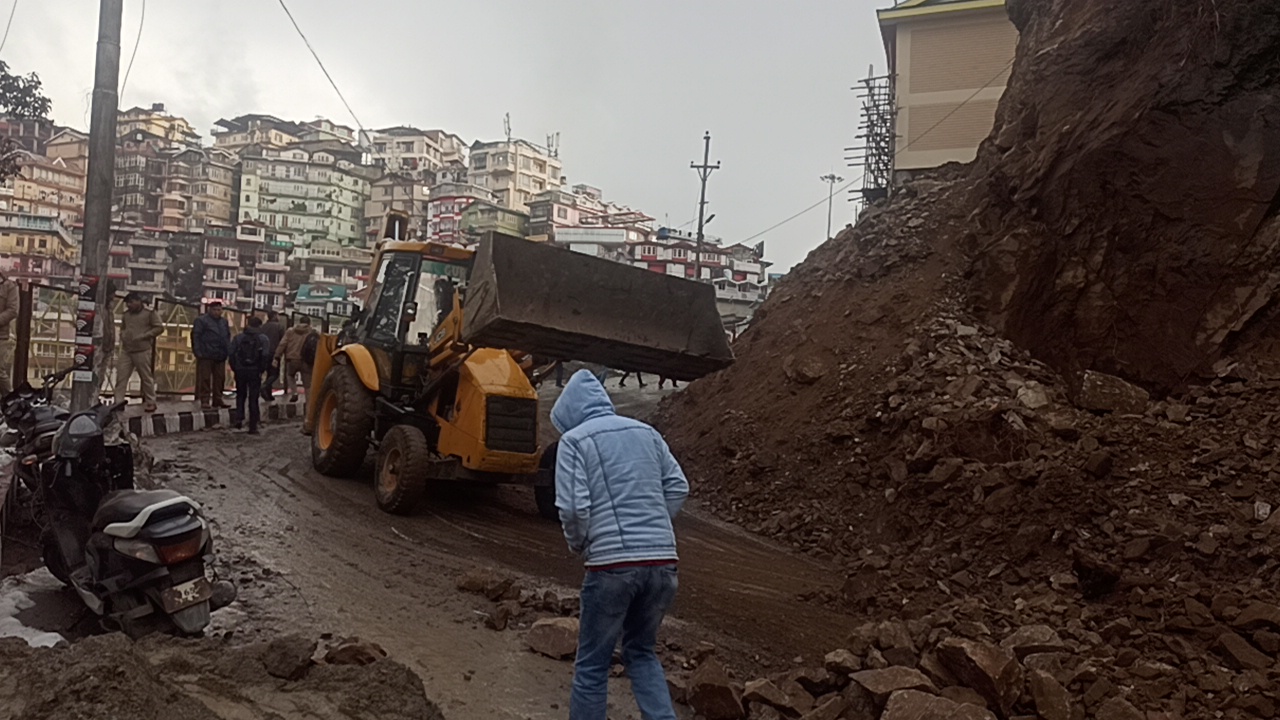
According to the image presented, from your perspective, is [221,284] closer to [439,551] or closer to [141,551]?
[439,551]

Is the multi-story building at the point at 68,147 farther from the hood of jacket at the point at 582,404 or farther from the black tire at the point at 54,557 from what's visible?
the hood of jacket at the point at 582,404

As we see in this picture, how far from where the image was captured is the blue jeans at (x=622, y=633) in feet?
12.3

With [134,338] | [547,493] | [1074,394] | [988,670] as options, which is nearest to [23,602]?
[547,493]

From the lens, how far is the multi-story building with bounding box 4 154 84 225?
216 feet

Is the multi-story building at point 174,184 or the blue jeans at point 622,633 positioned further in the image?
the multi-story building at point 174,184

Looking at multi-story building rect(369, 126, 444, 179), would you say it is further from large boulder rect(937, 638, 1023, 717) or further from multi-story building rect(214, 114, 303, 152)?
large boulder rect(937, 638, 1023, 717)

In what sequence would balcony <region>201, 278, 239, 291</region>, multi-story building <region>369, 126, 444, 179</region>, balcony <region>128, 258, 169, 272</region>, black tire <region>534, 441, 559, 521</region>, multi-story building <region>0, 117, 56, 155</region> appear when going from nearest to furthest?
black tire <region>534, 441, 559, 521</region>
multi-story building <region>0, 117, 56, 155</region>
balcony <region>128, 258, 169, 272</region>
balcony <region>201, 278, 239, 291</region>
multi-story building <region>369, 126, 444, 179</region>

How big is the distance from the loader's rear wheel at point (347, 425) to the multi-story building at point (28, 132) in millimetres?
6904

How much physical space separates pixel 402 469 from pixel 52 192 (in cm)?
7611

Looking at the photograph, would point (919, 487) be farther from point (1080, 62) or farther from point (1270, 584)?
point (1080, 62)

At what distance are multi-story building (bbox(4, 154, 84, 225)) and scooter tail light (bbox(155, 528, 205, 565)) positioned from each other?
2805 inches

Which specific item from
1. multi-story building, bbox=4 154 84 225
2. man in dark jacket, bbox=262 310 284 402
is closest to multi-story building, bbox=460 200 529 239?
multi-story building, bbox=4 154 84 225

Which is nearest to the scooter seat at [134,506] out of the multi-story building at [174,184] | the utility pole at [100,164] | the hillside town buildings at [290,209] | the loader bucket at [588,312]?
the loader bucket at [588,312]

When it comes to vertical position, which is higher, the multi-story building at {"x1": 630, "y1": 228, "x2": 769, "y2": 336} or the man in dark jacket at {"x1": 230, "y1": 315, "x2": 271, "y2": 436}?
the multi-story building at {"x1": 630, "y1": 228, "x2": 769, "y2": 336}
